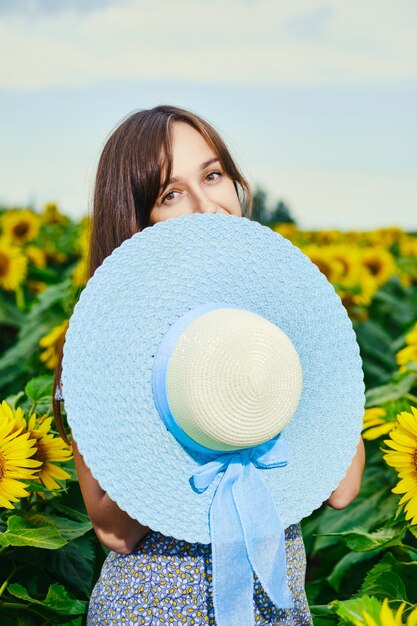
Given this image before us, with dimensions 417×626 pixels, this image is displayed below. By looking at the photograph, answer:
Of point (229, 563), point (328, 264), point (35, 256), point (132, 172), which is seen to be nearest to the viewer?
point (229, 563)

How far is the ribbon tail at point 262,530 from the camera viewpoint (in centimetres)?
134

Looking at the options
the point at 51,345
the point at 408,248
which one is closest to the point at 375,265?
the point at 408,248

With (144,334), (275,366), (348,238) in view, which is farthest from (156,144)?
(348,238)

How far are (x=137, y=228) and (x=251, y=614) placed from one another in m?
0.72

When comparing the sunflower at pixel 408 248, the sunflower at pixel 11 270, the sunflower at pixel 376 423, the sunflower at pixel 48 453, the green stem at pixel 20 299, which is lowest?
the sunflower at pixel 408 248

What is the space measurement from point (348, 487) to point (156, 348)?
1.55ft

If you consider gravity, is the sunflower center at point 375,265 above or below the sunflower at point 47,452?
below

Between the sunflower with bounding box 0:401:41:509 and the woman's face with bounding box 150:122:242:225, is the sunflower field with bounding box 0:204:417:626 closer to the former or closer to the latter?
the sunflower with bounding box 0:401:41:509

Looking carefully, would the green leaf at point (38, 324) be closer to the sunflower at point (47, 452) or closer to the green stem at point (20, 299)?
the green stem at point (20, 299)

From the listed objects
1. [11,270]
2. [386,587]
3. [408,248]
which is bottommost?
[408,248]

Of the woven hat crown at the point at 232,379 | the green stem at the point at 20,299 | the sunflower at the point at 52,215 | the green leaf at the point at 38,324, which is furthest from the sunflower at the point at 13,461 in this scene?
the sunflower at the point at 52,215

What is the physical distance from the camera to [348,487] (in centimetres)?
159

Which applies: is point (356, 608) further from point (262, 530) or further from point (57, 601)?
point (57, 601)

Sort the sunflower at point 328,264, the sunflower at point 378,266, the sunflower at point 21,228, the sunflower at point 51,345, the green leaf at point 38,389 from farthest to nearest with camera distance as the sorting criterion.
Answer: the sunflower at point 21,228, the sunflower at point 378,266, the sunflower at point 328,264, the sunflower at point 51,345, the green leaf at point 38,389
